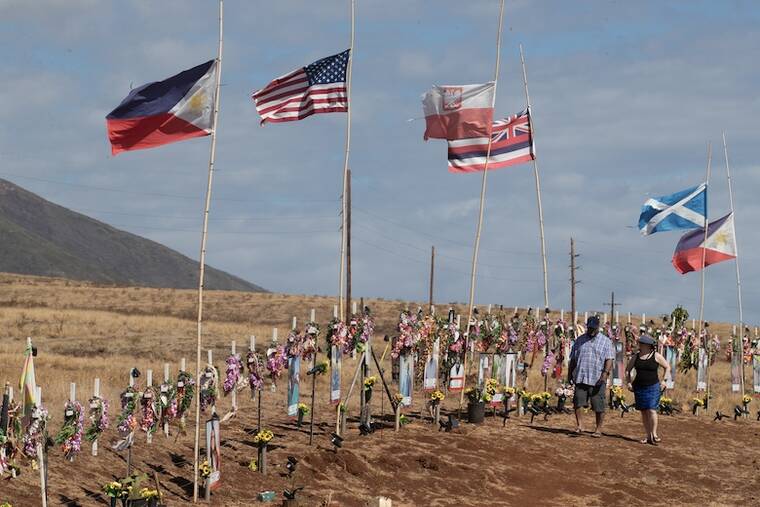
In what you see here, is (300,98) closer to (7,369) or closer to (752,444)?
(752,444)

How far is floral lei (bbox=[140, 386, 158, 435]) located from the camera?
1991cm

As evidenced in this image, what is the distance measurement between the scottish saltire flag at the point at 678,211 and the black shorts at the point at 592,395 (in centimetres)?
858

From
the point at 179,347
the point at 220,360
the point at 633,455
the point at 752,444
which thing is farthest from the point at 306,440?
the point at 179,347

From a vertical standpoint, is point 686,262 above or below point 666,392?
above

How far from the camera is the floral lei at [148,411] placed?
19.9 m

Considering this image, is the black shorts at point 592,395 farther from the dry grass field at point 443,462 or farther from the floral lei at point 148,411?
the floral lei at point 148,411

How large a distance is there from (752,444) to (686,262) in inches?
318

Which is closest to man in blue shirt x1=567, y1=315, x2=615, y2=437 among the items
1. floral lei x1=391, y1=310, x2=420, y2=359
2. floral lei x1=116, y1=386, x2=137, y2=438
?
floral lei x1=391, y1=310, x2=420, y2=359

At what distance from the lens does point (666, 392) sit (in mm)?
33344

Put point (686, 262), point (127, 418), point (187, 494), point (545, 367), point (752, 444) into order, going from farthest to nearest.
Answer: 1. point (686, 262)
2. point (545, 367)
3. point (752, 444)
4. point (127, 418)
5. point (187, 494)

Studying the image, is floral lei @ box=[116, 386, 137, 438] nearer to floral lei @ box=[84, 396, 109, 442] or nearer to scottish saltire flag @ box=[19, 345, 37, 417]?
floral lei @ box=[84, 396, 109, 442]

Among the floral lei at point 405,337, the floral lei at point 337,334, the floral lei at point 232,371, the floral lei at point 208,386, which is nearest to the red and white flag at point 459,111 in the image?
the floral lei at point 405,337

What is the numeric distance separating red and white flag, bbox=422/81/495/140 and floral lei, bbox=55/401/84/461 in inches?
447

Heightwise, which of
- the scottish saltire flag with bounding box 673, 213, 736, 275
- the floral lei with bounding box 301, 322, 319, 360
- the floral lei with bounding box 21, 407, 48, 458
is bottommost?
the floral lei with bounding box 21, 407, 48, 458
